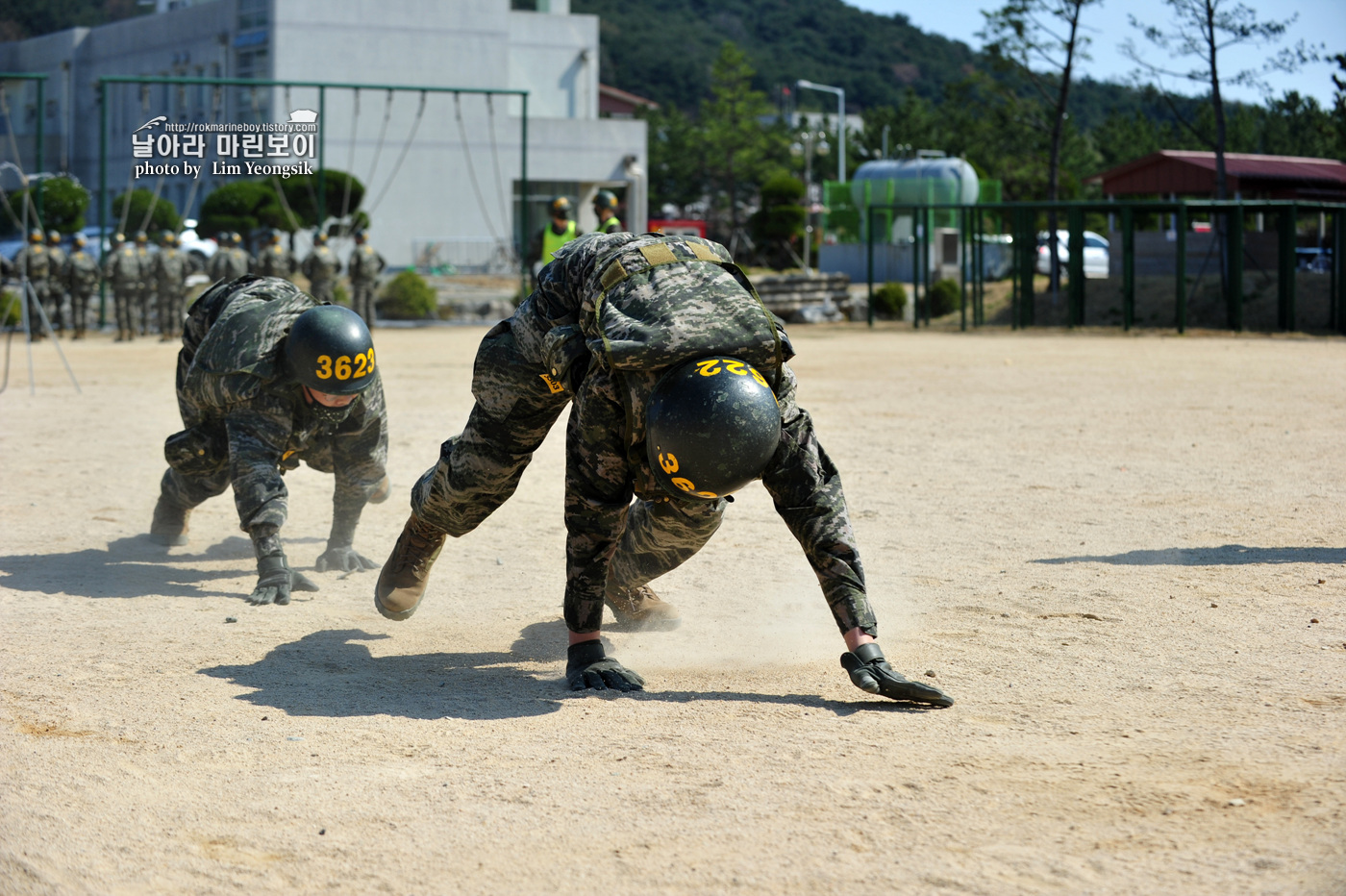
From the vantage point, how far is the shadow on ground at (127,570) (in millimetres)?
6312

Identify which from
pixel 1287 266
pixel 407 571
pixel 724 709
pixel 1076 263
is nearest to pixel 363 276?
pixel 1076 263

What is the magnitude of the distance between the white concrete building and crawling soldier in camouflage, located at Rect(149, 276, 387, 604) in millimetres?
30775

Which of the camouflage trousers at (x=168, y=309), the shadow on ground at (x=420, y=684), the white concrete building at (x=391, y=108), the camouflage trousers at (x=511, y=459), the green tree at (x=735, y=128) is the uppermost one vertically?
the green tree at (x=735, y=128)

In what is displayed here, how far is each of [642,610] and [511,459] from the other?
37.7 inches

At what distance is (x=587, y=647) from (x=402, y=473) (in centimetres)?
498

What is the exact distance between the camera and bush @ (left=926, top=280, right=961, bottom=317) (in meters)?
28.2

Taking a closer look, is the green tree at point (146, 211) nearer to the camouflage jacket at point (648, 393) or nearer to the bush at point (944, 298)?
the bush at point (944, 298)

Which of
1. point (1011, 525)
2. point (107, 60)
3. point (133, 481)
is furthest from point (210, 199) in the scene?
point (1011, 525)

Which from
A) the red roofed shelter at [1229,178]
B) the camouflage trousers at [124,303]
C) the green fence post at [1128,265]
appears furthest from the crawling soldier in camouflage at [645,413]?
the red roofed shelter at [1229,178]

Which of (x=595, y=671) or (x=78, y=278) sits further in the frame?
(x=78, y=278)

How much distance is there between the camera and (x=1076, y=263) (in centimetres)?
2458

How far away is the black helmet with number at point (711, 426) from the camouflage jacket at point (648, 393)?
0.42 ft

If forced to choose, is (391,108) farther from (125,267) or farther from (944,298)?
(944,298)

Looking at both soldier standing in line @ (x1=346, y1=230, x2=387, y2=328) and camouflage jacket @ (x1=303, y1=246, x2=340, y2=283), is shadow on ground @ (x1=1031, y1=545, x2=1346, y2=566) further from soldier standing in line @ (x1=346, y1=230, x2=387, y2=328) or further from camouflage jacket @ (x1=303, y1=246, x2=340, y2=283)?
soldier standing in line @ (x1=346, y1=230, x2=387, y2=328)
